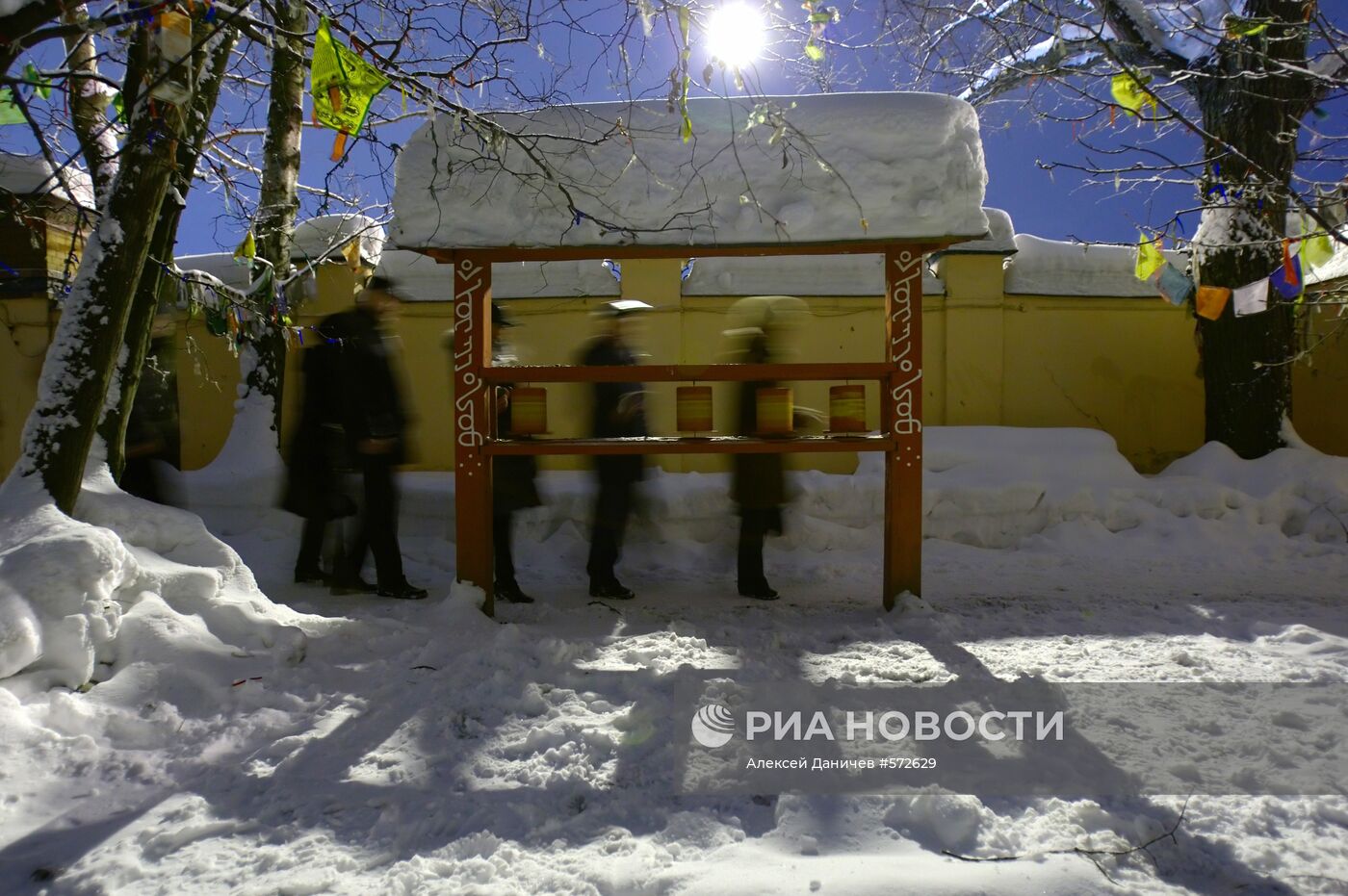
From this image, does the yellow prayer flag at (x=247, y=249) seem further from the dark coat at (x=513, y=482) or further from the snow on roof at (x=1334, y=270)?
the snow on roof at (x=1334, y=270)

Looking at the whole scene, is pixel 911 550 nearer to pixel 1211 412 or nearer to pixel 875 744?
pixel 875 744

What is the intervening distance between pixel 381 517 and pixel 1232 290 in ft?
23.0

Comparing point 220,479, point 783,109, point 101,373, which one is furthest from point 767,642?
point 220,479

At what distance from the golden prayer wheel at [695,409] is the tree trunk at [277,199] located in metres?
4.22

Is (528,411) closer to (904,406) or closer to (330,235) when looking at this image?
(904,406)

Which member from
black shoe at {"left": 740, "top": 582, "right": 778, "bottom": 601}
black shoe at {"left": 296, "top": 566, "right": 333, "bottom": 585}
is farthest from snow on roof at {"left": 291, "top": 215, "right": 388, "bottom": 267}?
black shoe at {"left": 740, "top": 582, "right": 778, "bottom": 601}

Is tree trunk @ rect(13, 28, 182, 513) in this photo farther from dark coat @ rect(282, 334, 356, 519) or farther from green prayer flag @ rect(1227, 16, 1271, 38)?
green prayer flag @ rect(1227, 16, 1271, 38)

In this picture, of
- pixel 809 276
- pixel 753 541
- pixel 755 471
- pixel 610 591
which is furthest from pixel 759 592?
pixel 809 276

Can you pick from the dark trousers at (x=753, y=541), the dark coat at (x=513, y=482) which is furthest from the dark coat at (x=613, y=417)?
the dark trousers at (x=753, y=541)

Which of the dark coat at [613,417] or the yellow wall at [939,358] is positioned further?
the yellow wall at [939,358]

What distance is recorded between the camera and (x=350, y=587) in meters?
4.73

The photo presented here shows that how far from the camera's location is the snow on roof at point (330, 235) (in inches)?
320

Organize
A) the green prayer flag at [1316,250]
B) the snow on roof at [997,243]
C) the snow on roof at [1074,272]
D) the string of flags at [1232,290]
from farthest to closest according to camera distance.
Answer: the snow on roof at [1074,272], the snow on roof at [997,243], the string of flags at [1232,290], the green prayer flag at [1316,250]

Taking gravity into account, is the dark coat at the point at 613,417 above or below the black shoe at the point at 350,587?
above
